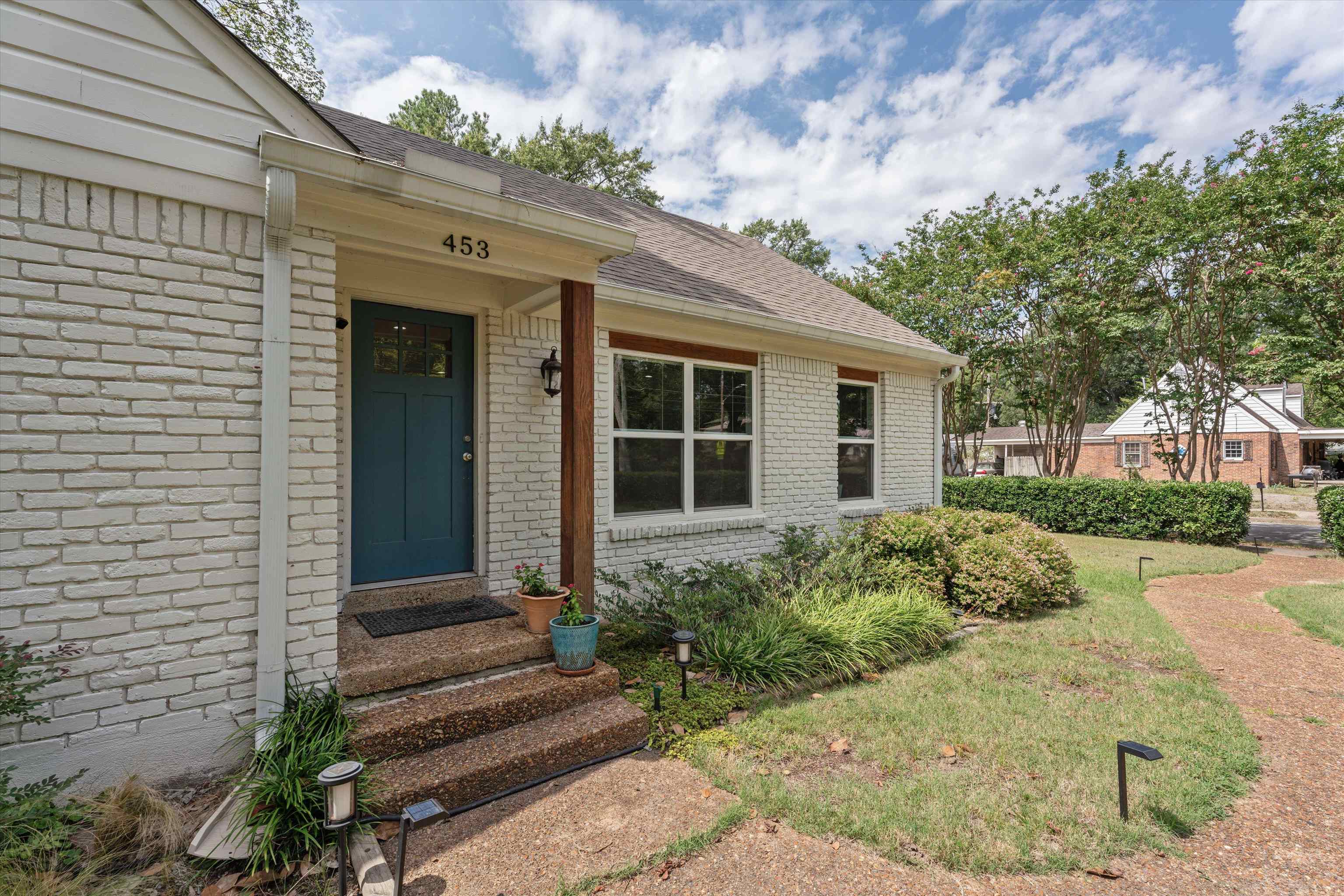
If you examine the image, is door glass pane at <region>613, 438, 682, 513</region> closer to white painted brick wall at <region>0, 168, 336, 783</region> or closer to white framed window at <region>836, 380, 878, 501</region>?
white framed window at <region>836, 380, 878, 501</region>

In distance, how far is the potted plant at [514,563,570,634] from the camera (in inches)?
157

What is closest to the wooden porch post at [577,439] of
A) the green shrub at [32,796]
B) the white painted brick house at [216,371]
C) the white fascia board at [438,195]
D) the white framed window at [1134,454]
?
the white painted brick house at [216,371]

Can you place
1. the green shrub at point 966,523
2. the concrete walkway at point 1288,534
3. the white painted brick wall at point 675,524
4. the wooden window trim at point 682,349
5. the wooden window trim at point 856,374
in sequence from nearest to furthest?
the white painted brick wall at point 675,524 → the wooden window trim at point 682,349 → the green shrub at point 966,523 → the wooden window trim at point 856,374 → the concrete walkway at point 1288,534

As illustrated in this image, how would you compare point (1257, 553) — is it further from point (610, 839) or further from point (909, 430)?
point (610, 839)

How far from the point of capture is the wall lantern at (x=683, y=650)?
3.94 m

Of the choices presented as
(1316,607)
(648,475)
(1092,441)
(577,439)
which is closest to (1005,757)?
(577,439)

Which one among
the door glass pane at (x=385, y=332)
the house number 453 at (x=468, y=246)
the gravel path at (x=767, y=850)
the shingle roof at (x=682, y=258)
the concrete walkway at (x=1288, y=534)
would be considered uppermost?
the shingle roof at (x=682, y=258)

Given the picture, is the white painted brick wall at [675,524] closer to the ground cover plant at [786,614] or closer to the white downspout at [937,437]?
the white downspout at [937,437]

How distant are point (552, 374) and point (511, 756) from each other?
303 centimetres

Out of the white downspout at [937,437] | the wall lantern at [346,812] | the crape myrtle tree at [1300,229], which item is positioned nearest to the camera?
the wall lantern at [346,812]

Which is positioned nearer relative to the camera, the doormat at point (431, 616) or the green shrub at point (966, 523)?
the doormat at point (431, 616)

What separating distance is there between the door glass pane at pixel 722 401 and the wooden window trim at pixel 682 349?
134 millimetres

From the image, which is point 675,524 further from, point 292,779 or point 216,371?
point 216,371

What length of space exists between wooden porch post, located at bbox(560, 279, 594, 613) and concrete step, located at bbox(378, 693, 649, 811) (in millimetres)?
964
